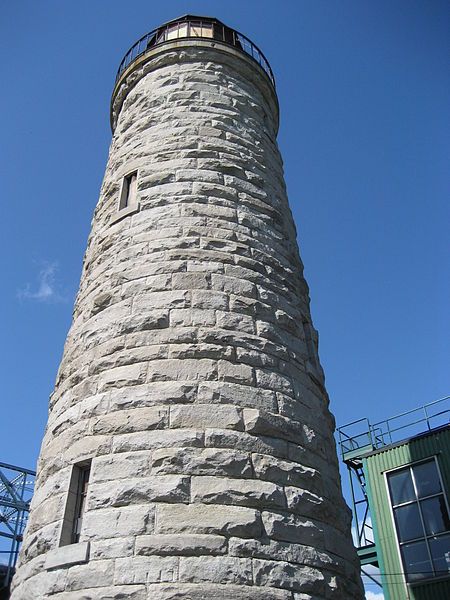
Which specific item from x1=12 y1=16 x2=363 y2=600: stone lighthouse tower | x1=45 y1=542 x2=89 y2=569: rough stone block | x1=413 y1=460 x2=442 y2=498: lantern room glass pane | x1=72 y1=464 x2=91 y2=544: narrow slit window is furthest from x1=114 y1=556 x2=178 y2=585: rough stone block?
x1=413 y1=460 x2=442 y2=498: lantern room glass pane

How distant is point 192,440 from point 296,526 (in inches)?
43.4

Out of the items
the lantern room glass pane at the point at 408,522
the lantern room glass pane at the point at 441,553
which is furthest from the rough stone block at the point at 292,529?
the lantern room glass pane at the point at 408,522

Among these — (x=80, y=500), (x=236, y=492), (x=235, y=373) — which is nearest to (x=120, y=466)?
(x=80, y=500)

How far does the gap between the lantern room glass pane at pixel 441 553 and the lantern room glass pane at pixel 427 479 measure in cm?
105

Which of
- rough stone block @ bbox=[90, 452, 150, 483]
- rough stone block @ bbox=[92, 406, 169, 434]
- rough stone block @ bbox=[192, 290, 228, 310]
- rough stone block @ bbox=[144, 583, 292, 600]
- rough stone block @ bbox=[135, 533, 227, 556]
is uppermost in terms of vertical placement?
rough stone block @ bbox=[192, 290, 228, 310]

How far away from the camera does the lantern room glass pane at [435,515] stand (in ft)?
44.0

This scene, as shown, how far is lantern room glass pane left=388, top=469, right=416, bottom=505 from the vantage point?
14.3 metres

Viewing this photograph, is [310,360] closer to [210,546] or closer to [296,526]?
[296,526]

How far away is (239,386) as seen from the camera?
16.6ft

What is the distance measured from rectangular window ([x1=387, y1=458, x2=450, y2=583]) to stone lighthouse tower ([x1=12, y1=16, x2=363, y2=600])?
9.12 meters

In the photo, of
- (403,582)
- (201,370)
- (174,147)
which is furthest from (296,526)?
(403,582)

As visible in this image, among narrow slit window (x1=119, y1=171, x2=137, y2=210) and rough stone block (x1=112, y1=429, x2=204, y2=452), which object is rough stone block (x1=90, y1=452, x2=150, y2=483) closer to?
rough stone block (x1=112, y1=429, x2=204, y2=452)

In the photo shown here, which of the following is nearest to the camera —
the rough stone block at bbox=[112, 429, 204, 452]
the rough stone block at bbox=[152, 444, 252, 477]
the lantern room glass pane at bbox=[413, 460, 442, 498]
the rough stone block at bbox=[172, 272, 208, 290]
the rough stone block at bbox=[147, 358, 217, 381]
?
the rough stone block at bbox=[152, 444, 252, 477]

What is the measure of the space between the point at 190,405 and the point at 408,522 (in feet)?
38.2
